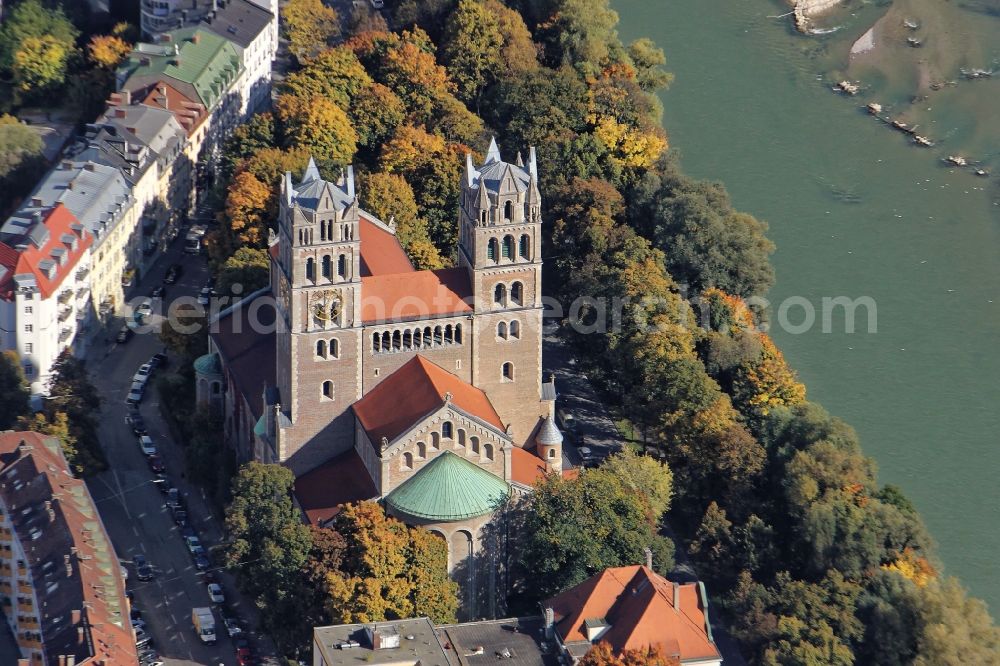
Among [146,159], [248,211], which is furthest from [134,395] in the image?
[146,159]

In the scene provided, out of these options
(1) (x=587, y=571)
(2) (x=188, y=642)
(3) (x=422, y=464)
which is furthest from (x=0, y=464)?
(1) (x=587, y=571)

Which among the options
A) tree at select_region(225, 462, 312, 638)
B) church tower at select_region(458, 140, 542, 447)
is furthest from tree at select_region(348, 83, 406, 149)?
tree at select_region(225, 462, 312, 638)

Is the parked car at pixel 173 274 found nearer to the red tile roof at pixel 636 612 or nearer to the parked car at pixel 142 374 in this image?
the parked car at pixel 142 374

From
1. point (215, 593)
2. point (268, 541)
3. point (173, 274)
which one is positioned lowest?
point (215, 593)

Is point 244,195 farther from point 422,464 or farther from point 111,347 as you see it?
point 422,464

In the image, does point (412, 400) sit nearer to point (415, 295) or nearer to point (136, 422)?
point (415, 295)
